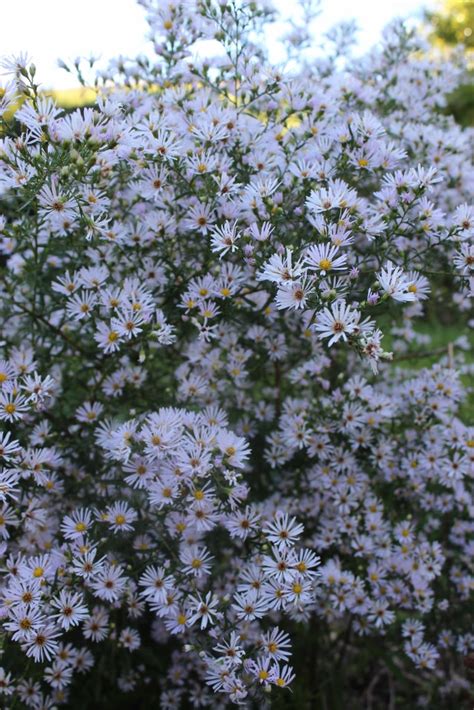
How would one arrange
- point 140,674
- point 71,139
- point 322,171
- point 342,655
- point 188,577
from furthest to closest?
point 342,655, point 140,674, point 322,171, point 188,577, point 71,139

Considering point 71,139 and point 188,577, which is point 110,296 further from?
point 188,577

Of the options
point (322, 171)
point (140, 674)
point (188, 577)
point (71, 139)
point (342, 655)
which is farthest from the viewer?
point (342, 655)

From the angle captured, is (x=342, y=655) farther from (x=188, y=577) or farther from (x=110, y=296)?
(x=110, y=296)

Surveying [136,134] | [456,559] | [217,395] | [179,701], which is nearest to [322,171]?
[136,134]

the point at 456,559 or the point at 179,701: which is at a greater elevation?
the point at 456,559

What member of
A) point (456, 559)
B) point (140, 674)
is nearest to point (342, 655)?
point (456, 559)

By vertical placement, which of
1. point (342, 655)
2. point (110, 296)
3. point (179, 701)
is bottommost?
point (179, 701)

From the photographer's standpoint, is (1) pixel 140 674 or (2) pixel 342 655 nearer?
(1) pixel 140 674
